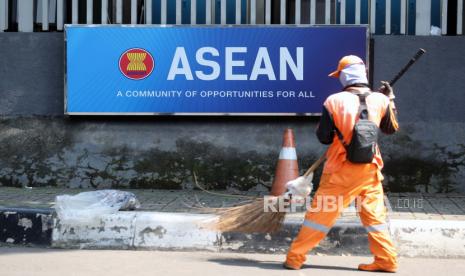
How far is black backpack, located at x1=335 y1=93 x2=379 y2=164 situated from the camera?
5.16m

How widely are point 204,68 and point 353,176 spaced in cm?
371

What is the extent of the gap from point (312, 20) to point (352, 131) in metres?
3.68

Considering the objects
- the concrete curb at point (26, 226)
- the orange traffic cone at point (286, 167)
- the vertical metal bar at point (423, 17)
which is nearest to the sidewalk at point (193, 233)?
the concrete curb at point (26, 226)

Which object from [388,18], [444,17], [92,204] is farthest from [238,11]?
[92,204]

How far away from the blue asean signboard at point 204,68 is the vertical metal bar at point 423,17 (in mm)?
765

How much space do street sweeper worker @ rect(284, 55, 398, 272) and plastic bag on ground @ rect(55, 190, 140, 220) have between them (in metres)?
2.07

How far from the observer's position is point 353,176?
17.2ft

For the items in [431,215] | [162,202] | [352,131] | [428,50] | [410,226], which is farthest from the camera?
[428,50]

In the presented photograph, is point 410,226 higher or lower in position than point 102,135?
lower

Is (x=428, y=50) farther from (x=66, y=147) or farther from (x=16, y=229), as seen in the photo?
(x=16, y=229)

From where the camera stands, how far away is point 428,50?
27.8 feet

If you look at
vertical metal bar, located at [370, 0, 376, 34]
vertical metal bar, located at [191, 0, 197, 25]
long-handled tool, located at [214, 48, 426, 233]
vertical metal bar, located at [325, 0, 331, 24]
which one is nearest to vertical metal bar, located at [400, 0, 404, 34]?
vertical metal bar, located at [370, 0, 376, 34]

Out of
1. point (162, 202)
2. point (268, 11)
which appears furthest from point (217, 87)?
point (162, 202)

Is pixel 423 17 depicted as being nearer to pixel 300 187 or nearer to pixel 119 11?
pixel 119 11
